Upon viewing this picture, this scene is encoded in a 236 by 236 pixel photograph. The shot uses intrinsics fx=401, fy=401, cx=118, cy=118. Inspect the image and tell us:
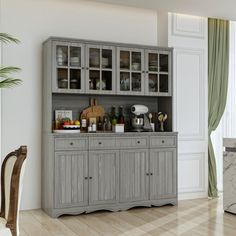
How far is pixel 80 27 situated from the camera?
5.57 m

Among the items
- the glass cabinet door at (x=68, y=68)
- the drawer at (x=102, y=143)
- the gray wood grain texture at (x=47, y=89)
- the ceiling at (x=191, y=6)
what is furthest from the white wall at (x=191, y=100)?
the gray wood grain texture at (x=47, y=89)

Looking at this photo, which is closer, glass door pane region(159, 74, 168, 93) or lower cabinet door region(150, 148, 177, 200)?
lower cabinet door region(150, 148, 177, 200)

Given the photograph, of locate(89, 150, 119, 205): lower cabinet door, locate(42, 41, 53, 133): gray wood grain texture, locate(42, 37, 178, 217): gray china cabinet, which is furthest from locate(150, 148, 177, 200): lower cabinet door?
locate(42, 41, 53, 133): gray wood grain texture

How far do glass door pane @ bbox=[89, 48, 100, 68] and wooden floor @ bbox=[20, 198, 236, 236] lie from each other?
1904 mm

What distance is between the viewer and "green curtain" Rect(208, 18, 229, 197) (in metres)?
6.23

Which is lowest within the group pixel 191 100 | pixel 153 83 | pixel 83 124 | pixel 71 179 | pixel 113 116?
pixel 71 179

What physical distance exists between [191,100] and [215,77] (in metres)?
0.61

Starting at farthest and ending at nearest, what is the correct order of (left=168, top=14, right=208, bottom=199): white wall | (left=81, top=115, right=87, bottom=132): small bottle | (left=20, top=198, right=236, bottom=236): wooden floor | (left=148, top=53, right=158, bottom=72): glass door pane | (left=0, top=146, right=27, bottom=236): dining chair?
(left=168, top=14, right=208, bottom=199): white wall
(left=148, top=53, right=158, bottom=72): glass door pane
(left=81, top=115, right=87, bottom=132): small bottle
(left=20, top=198, right=236, bottom=236): wooden floor
(left=0, top=146, right=27, bottom=236): dining chair

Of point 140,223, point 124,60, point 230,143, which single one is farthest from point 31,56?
point 230,143

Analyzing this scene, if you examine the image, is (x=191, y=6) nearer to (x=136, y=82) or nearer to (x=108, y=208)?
(x=136, y=82)

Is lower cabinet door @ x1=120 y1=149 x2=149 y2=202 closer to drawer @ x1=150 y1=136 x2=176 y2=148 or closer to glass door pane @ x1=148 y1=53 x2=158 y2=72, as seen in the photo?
drawer @ x1=150 y1=136 x2=176 y2=148

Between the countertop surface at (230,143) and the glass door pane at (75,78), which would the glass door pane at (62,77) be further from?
the countertop surface at (230,143)

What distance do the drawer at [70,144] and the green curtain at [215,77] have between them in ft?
7.21

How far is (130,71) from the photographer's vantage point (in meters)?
5.41
